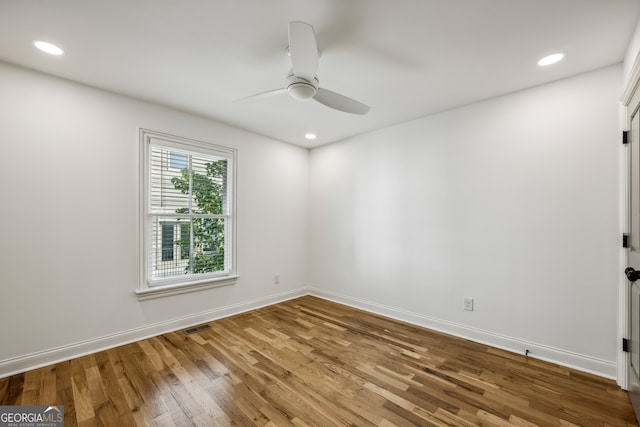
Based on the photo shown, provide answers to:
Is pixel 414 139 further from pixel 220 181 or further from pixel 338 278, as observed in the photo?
pixel 220 181

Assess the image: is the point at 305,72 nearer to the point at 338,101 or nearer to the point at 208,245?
the point at 338,101

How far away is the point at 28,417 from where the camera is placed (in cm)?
172

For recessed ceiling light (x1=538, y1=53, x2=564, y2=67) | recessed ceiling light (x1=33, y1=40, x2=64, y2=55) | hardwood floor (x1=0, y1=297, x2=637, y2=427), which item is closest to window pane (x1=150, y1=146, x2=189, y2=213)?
recessed ceiling light (x1=33, y1=40, x2=64, y2=55)

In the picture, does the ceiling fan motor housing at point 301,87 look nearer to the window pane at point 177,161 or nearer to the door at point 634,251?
the window pane at point 177,161

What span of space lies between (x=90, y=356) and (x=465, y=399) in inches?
126

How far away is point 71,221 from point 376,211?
333 centimetres

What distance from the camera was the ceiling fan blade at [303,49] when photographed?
4.68 ft

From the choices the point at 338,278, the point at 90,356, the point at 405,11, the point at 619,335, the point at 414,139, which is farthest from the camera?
the point at 338,278

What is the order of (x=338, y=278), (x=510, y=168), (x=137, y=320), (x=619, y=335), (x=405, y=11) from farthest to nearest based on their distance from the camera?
(x=338, y=278) < (x=137, y=320) < (x=510, y=168) < (x=619, y=335) < (x=405, y=11)

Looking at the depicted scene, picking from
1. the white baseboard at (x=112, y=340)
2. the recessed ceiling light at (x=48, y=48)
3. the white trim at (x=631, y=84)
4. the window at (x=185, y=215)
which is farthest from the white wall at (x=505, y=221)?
the recessed ceiling light at (x=48, y=48)

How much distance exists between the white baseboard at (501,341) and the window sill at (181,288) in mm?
1827

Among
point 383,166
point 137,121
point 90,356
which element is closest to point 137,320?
point 90,356

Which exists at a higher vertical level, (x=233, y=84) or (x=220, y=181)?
(x=233, y=84)

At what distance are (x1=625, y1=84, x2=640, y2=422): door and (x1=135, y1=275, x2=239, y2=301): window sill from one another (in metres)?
3.71
